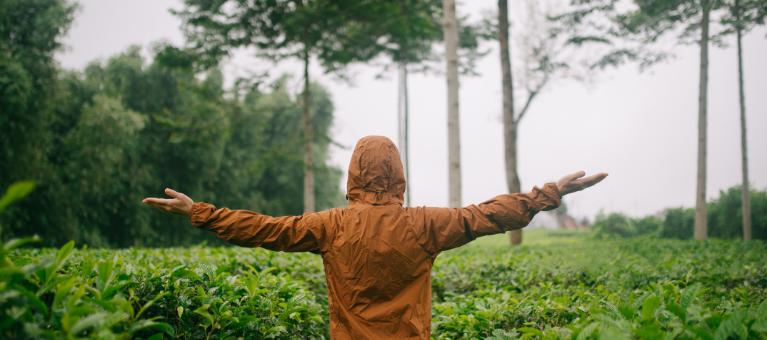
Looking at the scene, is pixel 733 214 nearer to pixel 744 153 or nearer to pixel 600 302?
pixel 744 153

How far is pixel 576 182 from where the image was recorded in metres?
2.65

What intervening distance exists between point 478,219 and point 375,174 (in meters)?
0.57

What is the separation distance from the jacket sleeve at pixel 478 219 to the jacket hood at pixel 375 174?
0.74 feet

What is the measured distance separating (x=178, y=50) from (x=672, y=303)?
16.3 meters

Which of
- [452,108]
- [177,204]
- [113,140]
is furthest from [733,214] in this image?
[113,140]

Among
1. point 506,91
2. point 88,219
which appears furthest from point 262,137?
point 506,91

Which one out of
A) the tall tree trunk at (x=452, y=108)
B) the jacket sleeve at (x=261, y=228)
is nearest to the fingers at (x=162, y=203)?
the jacket sleeve at (x=261, y=228)

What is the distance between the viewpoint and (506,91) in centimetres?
1331

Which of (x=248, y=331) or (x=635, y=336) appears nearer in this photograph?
(x=635, y=336)

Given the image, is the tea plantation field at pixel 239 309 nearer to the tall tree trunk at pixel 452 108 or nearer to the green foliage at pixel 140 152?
the tall tree trunk at pixel 452 108

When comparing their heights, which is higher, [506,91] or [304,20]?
[304,20]

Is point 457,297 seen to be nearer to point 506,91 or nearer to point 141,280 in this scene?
point 141,280

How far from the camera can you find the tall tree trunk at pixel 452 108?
33.0 feet

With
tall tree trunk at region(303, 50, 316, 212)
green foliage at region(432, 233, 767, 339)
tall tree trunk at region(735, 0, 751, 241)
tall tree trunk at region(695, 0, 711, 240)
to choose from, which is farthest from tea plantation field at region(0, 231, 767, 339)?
tall tree trunk at region(735, 0, 751, 241)
